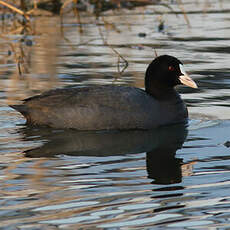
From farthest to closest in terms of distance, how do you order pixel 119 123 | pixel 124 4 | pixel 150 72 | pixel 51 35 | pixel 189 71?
1. pixel 124 4
2. pixel 51 35
3. pixel 189 71
4. pixel 150 72
5. pixel 119 123

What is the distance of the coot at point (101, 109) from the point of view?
8.53 m

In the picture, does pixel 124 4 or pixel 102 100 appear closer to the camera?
pixel 102 100

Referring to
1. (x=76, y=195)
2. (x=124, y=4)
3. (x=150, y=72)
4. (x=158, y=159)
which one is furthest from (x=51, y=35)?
(x=76, y=195)

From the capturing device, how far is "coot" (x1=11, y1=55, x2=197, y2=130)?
8.53 m

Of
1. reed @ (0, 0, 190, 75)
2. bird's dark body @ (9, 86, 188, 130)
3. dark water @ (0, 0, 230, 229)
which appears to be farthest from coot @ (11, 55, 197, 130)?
reed @ (0, 0, 190, 75)

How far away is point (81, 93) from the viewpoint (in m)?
8.68

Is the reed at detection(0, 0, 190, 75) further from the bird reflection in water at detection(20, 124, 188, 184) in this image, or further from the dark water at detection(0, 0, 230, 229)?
the bird reflection in water at detection(20, 124, 188, 184)

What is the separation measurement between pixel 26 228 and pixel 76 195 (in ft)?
2.86

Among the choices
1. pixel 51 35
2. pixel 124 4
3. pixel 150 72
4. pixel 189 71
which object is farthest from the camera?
pixel 124 4

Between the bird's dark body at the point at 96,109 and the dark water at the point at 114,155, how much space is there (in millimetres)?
141

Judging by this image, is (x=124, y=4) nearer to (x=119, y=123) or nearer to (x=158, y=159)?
(x=119, y=123)

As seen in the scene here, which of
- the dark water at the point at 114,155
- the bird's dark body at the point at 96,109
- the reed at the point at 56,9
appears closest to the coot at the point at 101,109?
the bird's dark body at the point at 96,109

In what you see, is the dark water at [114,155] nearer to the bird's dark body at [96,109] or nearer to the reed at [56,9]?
the bird's dark body at [96,109]

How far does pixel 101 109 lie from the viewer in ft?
28.0
